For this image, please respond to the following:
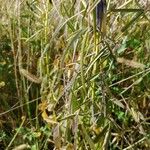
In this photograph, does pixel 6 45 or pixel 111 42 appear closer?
pixel 111 42

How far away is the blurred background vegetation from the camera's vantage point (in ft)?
2.95

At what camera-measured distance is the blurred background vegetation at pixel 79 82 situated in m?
0.90

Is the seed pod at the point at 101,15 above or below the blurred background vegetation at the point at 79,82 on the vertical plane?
above

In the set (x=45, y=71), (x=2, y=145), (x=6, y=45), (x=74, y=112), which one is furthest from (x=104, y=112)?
(x=6, y=45)

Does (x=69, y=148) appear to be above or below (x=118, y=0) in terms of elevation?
below

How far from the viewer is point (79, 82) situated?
0.96m

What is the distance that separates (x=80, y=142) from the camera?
40.1 inches

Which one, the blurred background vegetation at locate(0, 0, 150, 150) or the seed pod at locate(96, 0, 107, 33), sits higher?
the seed pod at locate(96, 0, 107, 33)

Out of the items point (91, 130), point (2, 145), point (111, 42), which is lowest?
point (2, 145)

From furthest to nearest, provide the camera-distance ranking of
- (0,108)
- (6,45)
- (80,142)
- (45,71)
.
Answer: (6,45)
(0,108)
(45,71)
(80,142)

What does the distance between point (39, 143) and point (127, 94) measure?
278 millimetres

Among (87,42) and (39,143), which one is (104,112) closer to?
(87,42)

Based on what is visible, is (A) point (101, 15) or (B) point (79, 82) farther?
(B) point (79, 82)

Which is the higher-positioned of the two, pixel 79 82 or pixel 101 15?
pixel 101 15
